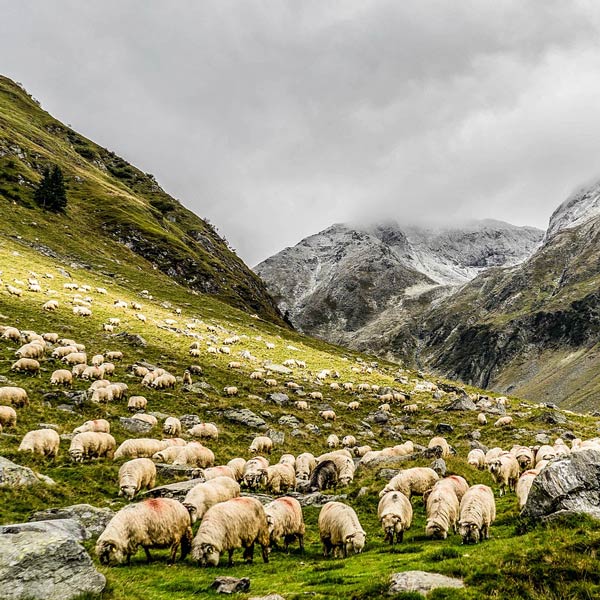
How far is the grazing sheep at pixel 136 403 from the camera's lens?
31.5 m

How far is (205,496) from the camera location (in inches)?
659

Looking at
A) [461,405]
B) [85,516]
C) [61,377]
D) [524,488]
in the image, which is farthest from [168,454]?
[461,405]

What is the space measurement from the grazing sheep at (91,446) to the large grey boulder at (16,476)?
3.34 meters

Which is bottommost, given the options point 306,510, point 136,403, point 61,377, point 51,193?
point 306,510

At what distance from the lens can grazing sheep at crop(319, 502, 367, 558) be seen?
1543 centimetres

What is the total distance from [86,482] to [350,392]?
36502 millimetres

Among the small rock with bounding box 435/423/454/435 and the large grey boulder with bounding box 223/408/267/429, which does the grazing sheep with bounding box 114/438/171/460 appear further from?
the small rock with bounding box 435/423/454/435

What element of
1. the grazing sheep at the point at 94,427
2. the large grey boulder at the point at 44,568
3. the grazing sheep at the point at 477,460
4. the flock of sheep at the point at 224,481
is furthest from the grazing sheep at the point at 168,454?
the grazing sheep at the point at 477,460

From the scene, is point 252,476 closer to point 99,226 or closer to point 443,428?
point 443,428

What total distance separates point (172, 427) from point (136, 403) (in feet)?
13.7

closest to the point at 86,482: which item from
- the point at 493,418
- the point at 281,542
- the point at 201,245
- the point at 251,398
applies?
the point at 281,542

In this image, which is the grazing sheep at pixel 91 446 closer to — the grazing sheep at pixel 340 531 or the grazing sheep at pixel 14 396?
the grazing sheep at pixel 14 396

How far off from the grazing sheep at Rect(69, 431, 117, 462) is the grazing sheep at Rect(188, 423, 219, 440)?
677 centimetres

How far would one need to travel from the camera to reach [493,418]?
46.9 m
